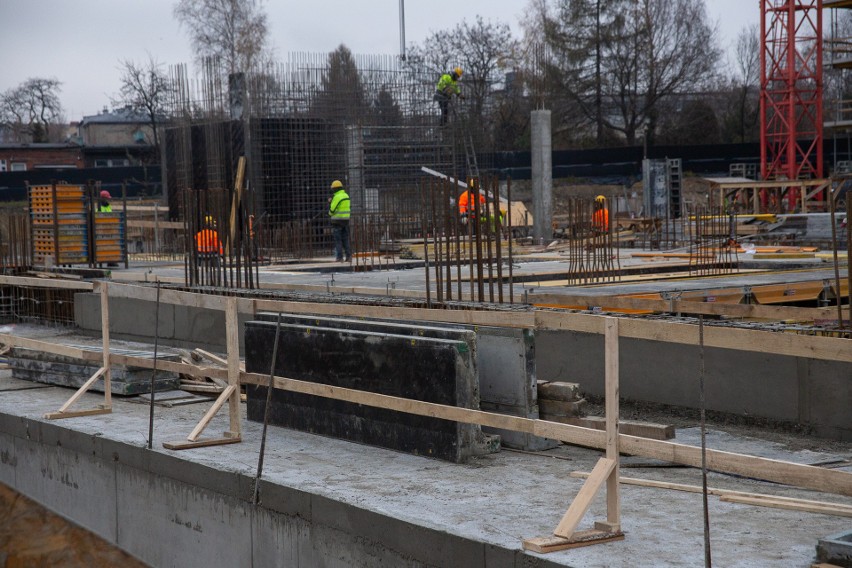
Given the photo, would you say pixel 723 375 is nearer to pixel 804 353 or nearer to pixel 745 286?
pixel 804 353

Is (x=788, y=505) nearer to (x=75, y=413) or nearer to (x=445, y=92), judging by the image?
(x=75, y=413)

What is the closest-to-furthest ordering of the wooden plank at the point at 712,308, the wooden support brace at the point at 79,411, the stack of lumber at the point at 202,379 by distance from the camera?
the wooden plank at the point at 712,308 → the wooden support brace at the point at 79,411 → the stack of lumber at the point at 202,379

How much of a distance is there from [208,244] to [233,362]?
5482 millimetres

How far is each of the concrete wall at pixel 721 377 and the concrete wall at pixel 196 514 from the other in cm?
367

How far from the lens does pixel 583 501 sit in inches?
197

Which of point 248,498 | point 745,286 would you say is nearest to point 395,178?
point 745,286

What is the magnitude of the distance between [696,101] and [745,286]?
48.2 meters

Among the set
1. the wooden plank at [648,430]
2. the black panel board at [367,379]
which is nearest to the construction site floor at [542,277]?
the black panel board at [367,379]

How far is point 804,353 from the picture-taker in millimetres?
5258

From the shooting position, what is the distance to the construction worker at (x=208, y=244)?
12430 millimetres

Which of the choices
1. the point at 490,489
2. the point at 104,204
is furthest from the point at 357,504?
the point at 104,204

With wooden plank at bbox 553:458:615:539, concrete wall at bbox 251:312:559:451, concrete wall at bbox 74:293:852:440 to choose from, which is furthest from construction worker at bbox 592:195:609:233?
wooden plank at bbox 553:458:615:539

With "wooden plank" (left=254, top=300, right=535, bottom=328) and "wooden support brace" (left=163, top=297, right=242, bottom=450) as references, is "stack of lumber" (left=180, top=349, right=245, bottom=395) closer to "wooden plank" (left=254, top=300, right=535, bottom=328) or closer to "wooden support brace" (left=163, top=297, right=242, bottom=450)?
"wooden support brace" (left=163, top=297, right=242, bottom=450)

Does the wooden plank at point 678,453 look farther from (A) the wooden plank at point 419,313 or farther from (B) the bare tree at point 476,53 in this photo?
(B) the bare tree at point 476,53
